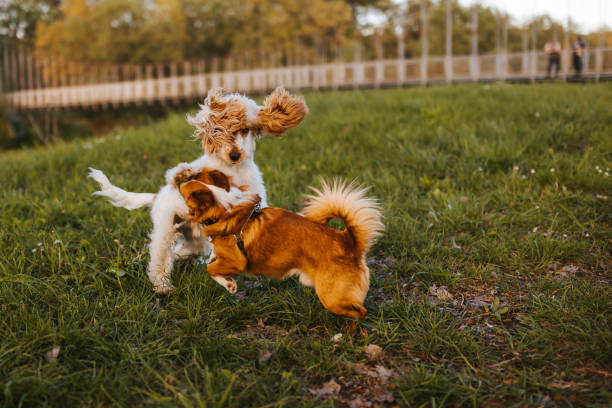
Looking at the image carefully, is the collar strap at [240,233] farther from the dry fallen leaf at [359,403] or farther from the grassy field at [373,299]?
the dry fallen leaf at [359,403]

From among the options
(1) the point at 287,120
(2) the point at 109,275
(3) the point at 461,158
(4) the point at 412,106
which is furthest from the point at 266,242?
(4) the point at 412,106

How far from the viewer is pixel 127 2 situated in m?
32.9

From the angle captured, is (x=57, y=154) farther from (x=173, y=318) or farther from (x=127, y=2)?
(x=127, y=2)

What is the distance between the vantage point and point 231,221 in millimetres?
2592

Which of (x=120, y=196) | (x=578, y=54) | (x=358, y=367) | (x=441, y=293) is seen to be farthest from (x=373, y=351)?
(x=578, y=54)

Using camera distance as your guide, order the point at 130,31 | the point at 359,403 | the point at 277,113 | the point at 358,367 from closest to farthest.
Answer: the point at 359,403 < the point at 358,367 < the point at 277,113 < the point at 130,31

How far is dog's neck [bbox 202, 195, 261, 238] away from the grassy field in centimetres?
59

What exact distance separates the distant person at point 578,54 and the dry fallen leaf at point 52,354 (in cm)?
1975

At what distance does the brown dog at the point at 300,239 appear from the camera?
7.98ft

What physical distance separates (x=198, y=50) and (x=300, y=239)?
36.9 meters

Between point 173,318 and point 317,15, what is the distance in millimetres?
29494

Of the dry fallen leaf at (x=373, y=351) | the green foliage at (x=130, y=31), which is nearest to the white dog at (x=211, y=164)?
the dry fallen leaf at (x=373, y=351)

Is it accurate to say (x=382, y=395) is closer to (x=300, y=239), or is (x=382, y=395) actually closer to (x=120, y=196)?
(x=300, y=239)

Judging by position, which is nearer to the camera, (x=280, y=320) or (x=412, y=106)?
(x=280, y=320)
